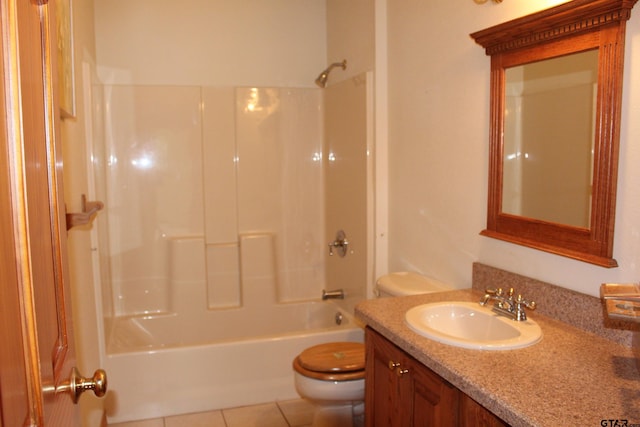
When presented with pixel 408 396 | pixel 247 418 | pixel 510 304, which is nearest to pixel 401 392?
pixel 408 396

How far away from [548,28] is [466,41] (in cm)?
51

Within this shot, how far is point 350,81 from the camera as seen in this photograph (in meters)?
3.20

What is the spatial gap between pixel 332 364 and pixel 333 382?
0.08 meters

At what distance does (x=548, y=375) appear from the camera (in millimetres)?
A: 1315

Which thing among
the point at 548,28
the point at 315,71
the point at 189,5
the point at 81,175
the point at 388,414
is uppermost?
the point at 189,5

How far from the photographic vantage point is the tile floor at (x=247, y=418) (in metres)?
2.82

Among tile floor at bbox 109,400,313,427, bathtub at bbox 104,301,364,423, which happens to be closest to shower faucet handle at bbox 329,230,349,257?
bathtub at bbox 104,301,364,423

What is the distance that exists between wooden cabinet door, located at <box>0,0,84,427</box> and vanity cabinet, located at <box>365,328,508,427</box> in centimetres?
94

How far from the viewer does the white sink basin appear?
1.52m

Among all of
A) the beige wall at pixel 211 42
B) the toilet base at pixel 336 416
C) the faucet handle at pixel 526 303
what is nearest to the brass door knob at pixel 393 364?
the faucet handle at pixel 526 303

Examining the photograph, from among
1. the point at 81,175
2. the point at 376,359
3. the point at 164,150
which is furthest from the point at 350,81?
the point at 376,359

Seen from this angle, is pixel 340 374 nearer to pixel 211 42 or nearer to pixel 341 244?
A: pixel 341 244

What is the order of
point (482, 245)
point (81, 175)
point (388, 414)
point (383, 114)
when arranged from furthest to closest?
point (383, 114) < point (81, 175) < point (482, 245) < point (388, 414)

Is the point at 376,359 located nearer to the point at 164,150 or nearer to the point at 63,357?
the point at 63,357
